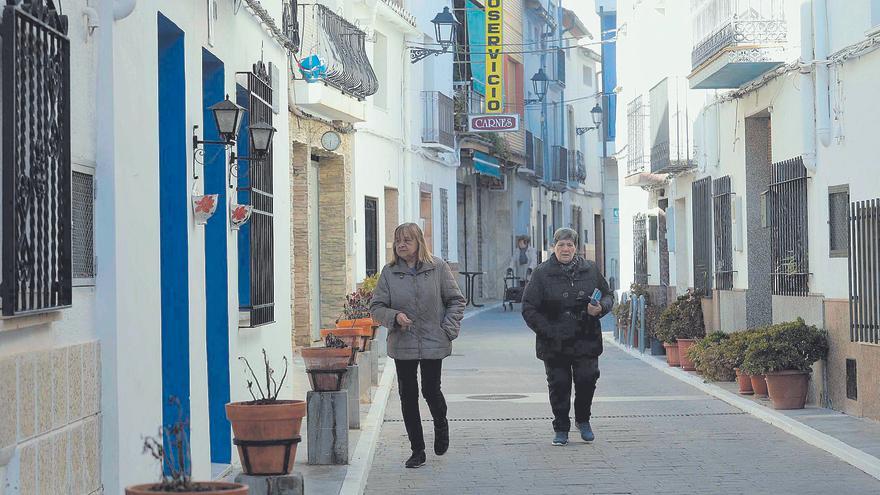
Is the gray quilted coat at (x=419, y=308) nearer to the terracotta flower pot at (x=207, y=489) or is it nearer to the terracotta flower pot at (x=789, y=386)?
the terracotta flower pot at (x=789, y=386)

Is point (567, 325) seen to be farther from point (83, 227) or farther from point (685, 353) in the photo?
point (685, 353)

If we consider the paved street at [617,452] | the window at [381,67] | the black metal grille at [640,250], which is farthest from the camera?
the window at [381,67]

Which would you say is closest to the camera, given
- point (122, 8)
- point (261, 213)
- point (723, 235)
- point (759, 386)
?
point (122, 8)

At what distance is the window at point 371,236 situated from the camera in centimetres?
2708

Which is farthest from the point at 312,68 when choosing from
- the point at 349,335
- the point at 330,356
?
the point at 330,356

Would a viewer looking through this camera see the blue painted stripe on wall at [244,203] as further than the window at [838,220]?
No

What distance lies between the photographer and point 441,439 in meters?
11.7

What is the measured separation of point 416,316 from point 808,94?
5578 millimetres

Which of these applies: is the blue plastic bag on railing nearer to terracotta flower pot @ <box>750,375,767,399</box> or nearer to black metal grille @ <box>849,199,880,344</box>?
terracotta flower pot @ <box>750,375,767,399</box>

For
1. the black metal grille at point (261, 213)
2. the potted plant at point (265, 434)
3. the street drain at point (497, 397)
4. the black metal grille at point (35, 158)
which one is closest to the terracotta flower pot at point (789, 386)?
the street drain at point (497, 397)

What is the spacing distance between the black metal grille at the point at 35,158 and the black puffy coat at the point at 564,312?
673 centimetres

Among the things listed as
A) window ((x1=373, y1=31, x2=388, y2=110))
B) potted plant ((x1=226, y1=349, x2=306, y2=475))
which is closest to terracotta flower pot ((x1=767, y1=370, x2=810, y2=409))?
potted plant ((x1=226, y1=349, x2=306, y2=475))

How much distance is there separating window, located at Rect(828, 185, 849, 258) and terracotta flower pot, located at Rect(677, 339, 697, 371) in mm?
5277

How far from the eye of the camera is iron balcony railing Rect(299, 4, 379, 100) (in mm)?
20922
